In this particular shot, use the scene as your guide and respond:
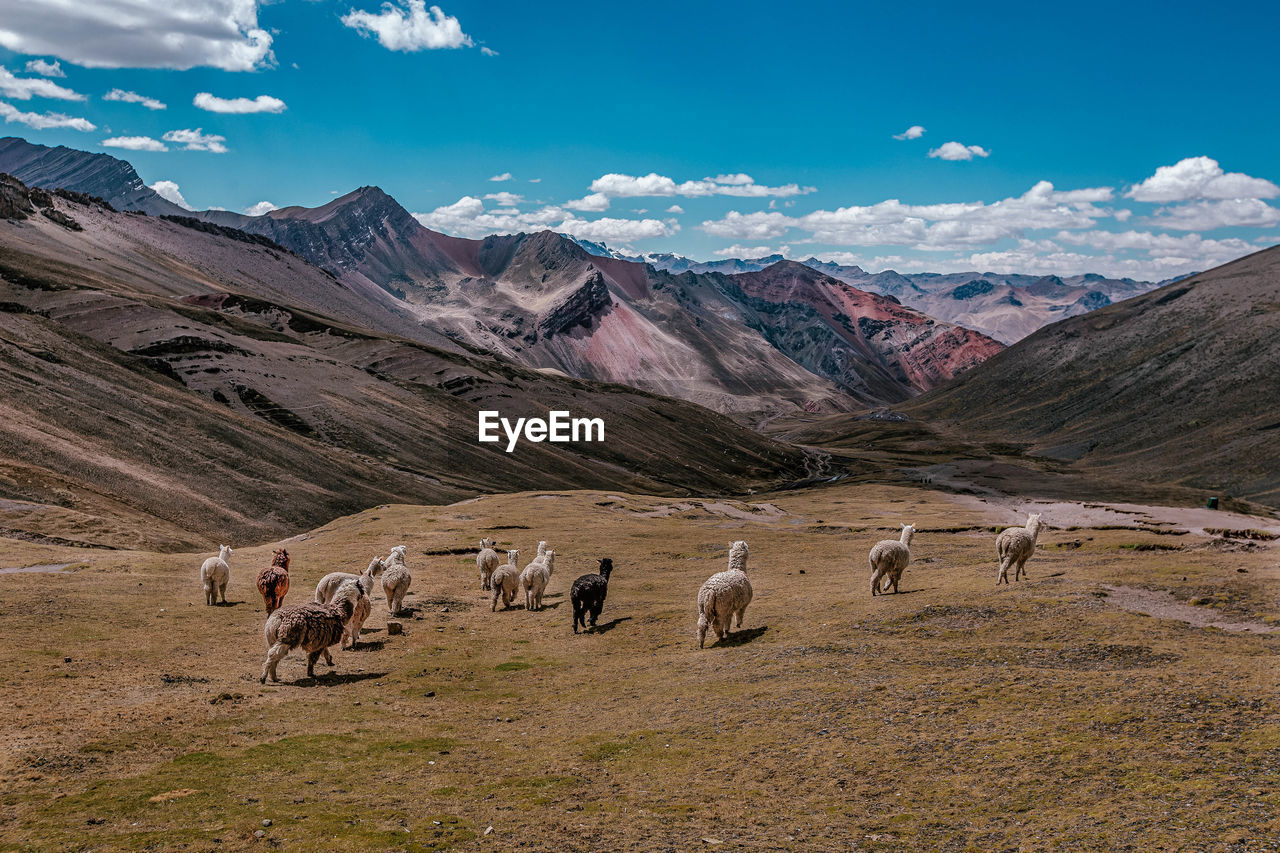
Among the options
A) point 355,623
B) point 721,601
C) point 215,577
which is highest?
point 721,601

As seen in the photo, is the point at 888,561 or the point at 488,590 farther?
the point at 488,590

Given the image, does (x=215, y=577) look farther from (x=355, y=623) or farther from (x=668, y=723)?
(x=668, y=723)

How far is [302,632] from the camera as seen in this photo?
82.3 feet

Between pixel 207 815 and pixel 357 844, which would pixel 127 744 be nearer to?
pixel 207 815

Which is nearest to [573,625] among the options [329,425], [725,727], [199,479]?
[725,727]

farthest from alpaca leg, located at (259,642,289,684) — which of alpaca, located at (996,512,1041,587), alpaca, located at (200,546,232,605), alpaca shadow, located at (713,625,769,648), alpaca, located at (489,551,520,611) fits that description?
alpaca, located at (996,512,1041,587)

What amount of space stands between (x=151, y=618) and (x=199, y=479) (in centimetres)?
7177

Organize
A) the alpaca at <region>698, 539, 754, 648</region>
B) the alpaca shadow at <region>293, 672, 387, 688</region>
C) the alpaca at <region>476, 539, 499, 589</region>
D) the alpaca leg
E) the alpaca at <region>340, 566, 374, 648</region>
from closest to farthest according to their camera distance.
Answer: the alpaca leg
the alpaca shadow at <region>293, 672, 387, 688</region>
the alpaca at <region>698, 539, 754, 648</region>
the alpaca at <region>340, 566, 374, 648</region>
the alpaca at <region>476, 539, 499, 589</region>

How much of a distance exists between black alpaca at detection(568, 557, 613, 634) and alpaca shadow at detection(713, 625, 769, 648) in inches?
251

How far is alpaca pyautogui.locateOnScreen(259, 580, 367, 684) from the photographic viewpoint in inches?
975

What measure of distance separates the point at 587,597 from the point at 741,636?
7.06 m

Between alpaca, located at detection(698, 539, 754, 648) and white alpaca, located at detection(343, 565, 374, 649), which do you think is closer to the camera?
alpaca, located at detection(698, 539, 754, 648)

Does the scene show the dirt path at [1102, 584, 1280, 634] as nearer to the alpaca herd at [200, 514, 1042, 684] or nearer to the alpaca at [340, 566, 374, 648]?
the alpaca herd at [200, 514, 1042, 684]

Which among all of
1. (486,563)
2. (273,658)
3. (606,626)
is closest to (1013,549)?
(606,626)
